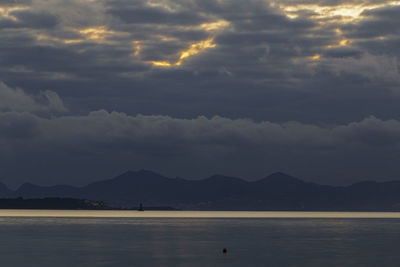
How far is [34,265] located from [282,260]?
90.7 feet

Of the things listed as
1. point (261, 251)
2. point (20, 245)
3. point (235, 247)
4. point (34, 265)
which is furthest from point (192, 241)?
point (34, 265)

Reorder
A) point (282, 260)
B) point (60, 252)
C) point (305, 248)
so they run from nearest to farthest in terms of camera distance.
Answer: point (282, 260) → point (60, 252) → point (305, 248)

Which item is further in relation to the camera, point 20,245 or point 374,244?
point 374,244

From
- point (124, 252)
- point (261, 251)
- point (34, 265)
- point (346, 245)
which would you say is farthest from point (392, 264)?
point (34, 265)

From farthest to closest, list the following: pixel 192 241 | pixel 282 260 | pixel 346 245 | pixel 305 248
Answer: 1. pixel 192 241
2. pixel 346 245
3. pixel 305 248
4. pixel 282 260

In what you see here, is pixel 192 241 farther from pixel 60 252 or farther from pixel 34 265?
pixel 34 265

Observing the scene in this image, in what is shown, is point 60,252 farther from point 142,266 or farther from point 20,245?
point 142,266

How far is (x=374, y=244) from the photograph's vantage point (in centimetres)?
9838

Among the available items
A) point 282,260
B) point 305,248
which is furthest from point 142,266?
point 305,248

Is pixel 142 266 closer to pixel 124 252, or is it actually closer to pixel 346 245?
pixel 124 252

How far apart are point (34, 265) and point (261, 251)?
31.2 metres

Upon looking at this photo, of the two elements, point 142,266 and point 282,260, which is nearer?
point 142,266

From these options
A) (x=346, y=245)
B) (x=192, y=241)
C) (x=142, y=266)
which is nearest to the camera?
(x=142, y=266)

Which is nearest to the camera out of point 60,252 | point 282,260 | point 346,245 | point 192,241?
point 282,260
